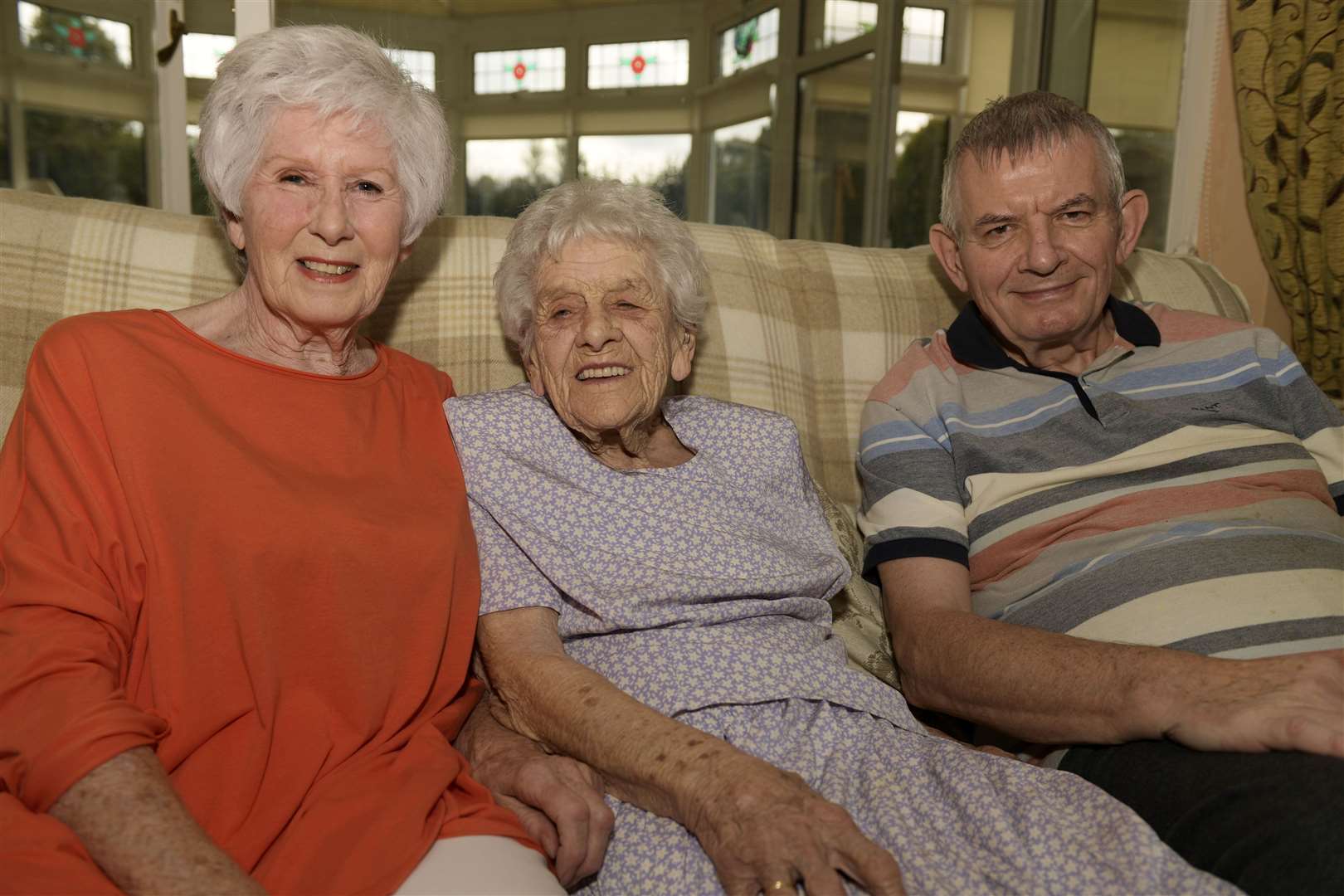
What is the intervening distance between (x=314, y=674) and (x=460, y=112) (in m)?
6.22

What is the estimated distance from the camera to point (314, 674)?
1.21 meters

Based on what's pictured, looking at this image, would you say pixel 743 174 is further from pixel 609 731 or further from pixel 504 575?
pixel 609 731

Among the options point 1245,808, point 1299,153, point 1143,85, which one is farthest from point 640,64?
point 1245,808

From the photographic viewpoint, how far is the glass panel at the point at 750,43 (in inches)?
256

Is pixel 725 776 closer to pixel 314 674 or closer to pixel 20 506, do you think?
pixel 314 674

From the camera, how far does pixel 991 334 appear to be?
1771 mm

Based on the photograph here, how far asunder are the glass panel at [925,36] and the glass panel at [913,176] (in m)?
0.29

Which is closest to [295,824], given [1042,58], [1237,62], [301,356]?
[301,356]

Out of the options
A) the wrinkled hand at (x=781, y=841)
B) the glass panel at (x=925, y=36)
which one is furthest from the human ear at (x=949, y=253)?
the glass panel at (x=925, y=36)

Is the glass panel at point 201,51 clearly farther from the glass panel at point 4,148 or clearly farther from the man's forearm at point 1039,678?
the man's forearm at point 1039,678

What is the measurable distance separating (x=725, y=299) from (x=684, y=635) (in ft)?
2.46

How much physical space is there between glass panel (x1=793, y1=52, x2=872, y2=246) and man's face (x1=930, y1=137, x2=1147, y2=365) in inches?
156

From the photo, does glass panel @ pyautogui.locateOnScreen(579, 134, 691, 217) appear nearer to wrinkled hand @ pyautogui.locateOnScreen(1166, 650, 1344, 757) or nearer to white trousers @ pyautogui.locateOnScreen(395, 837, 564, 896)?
wrinkled hand @ pyautogui.locateOnScreen(1166, 650, 1344, 757)

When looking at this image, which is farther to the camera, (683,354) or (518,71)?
(518,71)
